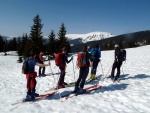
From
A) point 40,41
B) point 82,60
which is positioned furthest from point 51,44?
point 82,60

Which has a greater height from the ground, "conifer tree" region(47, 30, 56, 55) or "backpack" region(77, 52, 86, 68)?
"conifer tree" region(47, 30, 56, 55)

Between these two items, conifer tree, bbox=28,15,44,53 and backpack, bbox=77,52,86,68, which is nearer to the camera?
backpack, bbox=77,52,86,68

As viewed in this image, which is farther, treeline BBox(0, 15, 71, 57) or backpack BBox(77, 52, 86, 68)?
treeline BBox(0, 15, 71, 57)

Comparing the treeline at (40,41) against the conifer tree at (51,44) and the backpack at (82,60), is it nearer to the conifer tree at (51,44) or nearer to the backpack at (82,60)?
the conifer tree at (51,44)

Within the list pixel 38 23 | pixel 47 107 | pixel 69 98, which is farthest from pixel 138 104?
pixel 38 23

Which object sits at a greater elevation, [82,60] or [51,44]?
[51,44]

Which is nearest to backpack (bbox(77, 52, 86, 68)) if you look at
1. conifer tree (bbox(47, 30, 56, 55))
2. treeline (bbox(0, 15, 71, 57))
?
treeline (bbox(0, 15, 71, 57))

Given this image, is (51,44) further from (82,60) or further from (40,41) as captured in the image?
(82,60)

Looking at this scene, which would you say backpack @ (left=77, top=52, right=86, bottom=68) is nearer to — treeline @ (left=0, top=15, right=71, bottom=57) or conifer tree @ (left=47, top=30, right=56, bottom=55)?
treeline @ (left=0, top=15, right=71, bottom=57)

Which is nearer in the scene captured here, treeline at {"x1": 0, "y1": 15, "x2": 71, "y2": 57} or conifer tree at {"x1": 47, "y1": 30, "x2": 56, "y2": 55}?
treeline at {"x1": 0, "y1": 15, "x2": 71, "y2": 57}

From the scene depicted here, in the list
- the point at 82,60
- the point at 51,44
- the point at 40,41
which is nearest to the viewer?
the point at 82,60

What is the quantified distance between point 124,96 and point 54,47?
48.7 meters

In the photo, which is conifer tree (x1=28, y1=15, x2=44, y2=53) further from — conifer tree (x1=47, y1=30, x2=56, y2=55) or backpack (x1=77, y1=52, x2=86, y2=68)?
backpack (x1=77, y1=52, x2=86, y2=68)

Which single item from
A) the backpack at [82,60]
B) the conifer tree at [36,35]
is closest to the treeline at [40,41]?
the conifer tree at [36,35]
